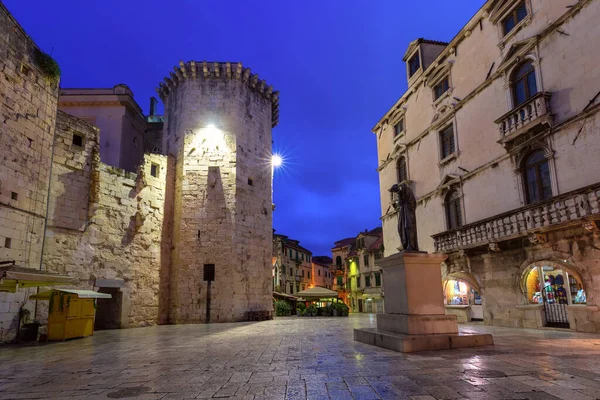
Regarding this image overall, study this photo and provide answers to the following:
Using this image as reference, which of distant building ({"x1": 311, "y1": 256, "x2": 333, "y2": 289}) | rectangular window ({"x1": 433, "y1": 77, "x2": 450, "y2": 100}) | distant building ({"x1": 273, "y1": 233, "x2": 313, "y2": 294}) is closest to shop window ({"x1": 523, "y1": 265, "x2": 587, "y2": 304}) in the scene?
rectangular window ({"x1": 433, "y1": 77, "x2": 450, "y2": 100})

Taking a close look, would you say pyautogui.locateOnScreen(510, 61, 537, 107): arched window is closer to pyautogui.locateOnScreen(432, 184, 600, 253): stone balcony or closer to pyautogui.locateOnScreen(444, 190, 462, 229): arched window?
pyautogui.locateOnScreen(432, 184, 600, 253): stone balcony

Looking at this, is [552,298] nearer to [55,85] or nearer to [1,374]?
[1,374]

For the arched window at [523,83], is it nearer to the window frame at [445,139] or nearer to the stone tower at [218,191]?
the window frame at [445,139]


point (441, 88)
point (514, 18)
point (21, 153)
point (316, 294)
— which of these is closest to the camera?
point (21, 153)

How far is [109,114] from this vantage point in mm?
25047

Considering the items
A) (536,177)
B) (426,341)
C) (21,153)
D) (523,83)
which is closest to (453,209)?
(536,177)

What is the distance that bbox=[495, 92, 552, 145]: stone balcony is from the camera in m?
13.5

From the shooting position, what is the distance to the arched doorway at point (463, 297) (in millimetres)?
17609

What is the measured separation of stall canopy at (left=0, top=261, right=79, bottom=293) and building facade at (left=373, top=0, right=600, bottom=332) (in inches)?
600

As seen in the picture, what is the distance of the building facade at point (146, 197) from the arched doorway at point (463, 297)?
10.1 meters

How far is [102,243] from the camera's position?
17.7m

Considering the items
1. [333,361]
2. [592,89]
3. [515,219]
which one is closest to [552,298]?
[515,219]

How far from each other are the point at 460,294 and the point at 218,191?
1415 centimetres

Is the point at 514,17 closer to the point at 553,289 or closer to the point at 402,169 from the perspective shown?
the point at 402,169
